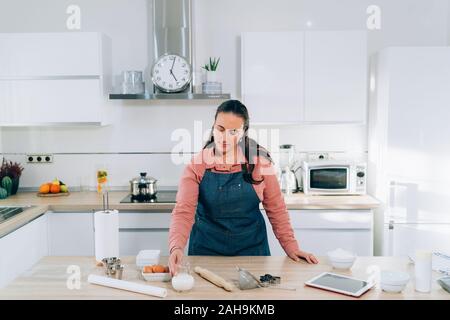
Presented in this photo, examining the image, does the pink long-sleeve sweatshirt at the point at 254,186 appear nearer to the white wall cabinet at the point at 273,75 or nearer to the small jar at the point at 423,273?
the small jar at the point at 423,273

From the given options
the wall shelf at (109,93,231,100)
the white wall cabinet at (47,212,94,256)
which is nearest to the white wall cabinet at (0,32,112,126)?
the wall shelf at (109,93,231,100)

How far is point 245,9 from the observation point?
4191 millimetres

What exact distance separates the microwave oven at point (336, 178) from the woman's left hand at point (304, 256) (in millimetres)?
1678

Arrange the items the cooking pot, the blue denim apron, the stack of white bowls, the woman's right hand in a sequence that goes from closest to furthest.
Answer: the woman's right hand
the stack of white bowls
the blue denim apron
the cooking pot

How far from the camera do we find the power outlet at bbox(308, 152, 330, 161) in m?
4.27

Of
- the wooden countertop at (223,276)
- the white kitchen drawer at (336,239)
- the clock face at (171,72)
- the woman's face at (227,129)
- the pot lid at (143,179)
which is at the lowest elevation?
the white kitchen drawer at (336,239)

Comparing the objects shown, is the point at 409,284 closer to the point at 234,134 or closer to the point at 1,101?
the point at 234,134

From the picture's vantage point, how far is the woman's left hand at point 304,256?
90.6 inches

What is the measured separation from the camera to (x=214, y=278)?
2018 mm

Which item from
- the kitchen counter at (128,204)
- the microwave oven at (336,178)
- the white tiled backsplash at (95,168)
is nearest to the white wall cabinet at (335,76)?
the microwave oven at (336,178)

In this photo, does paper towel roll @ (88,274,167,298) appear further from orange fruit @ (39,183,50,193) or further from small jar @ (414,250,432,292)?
orange fruit @ (39,183,50,193)

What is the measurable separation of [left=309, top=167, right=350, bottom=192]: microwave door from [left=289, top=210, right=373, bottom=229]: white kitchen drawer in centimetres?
30

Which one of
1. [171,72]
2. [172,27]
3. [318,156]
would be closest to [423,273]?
[318,156]
